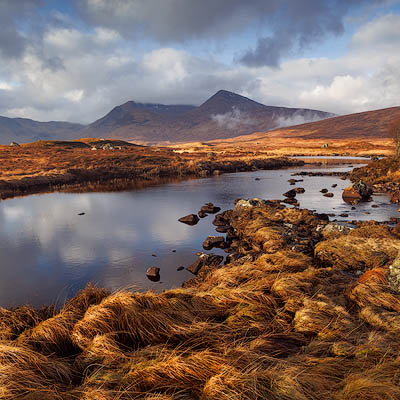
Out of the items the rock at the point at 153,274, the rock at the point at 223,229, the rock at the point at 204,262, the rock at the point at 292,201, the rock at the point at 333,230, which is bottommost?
the rock at the point at 153,274

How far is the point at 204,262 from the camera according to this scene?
12.0 metres

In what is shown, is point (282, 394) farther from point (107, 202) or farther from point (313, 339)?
point (107, 202)

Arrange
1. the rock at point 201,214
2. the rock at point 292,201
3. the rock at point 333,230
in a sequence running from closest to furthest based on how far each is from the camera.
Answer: the rock at point 333,230, the rock at point 201,214, the rock at point 292,201

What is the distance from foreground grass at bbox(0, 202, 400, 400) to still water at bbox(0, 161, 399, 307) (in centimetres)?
385

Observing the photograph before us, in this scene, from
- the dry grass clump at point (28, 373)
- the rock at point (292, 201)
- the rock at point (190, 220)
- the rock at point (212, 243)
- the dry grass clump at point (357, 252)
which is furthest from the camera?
the rock at point (292, 201)

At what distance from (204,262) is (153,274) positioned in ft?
7.49

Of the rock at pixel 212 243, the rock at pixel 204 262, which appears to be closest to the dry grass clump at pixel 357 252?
the rock at pixel 204 262

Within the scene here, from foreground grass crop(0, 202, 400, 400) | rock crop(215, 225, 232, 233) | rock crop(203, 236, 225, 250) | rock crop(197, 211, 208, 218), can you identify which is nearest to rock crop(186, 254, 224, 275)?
rock crop(203, 236, 225, 250)

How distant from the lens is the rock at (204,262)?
11680 mm

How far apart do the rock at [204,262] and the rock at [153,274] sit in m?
1.36

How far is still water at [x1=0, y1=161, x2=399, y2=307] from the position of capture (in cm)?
1130

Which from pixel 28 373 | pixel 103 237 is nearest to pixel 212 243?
pixel 103 237

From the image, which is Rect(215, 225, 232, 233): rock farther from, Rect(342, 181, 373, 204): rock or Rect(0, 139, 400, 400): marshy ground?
Rect(342, 181, 373, 204): rock

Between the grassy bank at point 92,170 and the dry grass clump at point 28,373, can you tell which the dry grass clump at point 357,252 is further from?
the grassy bank at point 92,170
